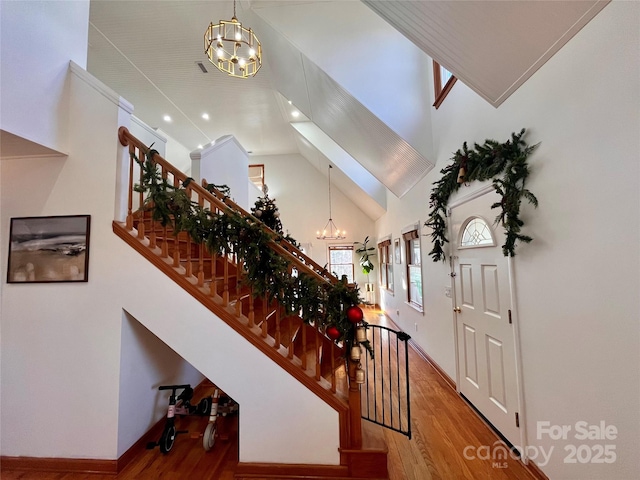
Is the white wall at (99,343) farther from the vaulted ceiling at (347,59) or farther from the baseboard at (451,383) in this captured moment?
the vaulted ceiling at (347,59)

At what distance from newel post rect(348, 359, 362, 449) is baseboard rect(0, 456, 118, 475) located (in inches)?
69.1

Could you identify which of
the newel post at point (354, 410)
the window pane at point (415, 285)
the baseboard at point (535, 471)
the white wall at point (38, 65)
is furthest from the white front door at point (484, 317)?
the white wall at point (38, 65)

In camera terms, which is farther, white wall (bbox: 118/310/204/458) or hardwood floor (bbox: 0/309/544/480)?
white wall (bbox: 118/310/204/458)

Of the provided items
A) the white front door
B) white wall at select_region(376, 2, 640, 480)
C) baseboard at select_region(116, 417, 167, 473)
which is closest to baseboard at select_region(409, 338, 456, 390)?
the white front door

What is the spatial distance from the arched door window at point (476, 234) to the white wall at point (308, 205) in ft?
20.8

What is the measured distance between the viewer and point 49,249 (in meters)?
2.04

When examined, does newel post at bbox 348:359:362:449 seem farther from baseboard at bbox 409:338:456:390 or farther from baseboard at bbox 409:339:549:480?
baseboard at bbox 409:338:456:390

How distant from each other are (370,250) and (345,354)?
23.5 feet

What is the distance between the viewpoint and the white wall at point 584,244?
4.01 feet

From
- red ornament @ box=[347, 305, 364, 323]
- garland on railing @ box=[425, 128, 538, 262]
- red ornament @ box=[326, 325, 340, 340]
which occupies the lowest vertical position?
red ornament @ box=[326, 325, 340, 340]

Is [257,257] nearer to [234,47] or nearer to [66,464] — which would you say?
[66,464]

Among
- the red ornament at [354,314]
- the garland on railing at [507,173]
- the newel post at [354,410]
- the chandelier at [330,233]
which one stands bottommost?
the newel post at [354,410]

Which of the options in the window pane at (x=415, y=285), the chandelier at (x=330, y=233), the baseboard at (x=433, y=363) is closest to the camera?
the baseboard at (x=433, y=363)

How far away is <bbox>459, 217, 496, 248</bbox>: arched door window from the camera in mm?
2305
